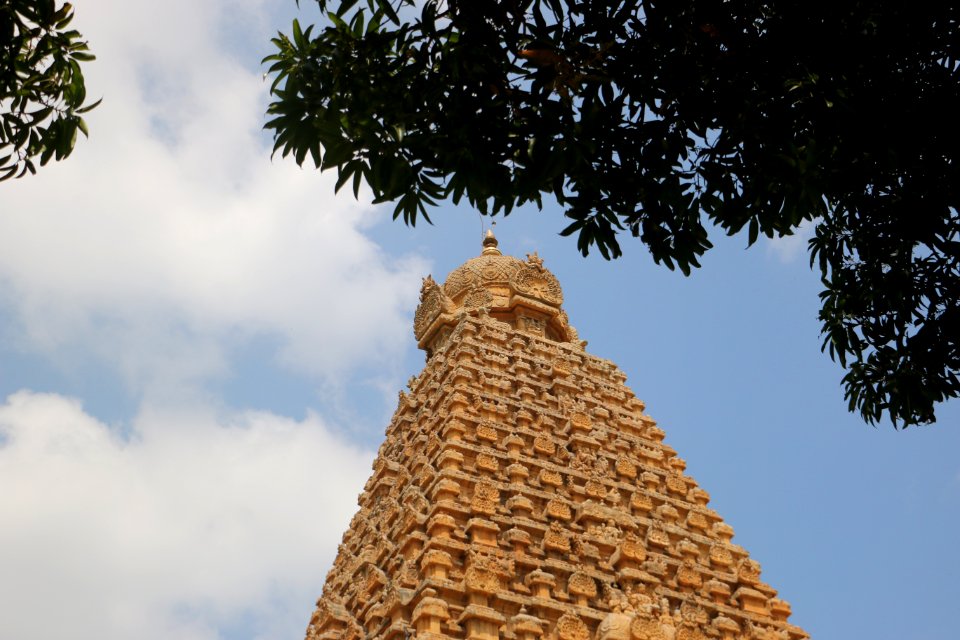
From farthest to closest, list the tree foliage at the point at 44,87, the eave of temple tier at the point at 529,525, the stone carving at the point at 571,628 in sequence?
the eave of temple tier at the point at 529,525
the stone carving at the point at 571,628
the tree foliage at the point at 44,87

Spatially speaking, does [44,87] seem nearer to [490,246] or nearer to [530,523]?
[530,523]

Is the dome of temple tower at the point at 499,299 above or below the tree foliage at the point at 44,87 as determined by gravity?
above

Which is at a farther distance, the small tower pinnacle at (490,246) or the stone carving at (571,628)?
the small tower pinnacle at (490,246)

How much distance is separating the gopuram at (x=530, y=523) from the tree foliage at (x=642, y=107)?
20.6 feet

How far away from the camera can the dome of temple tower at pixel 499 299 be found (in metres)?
18.8

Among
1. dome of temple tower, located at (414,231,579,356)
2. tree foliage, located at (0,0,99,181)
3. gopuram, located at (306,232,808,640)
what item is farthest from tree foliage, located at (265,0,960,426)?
dome of temple tower, located at (414,231,579,356)

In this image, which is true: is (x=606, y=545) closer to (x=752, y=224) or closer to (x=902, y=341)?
(x=902, y=341)

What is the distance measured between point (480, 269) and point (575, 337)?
2192mm

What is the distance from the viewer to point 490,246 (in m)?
20.7

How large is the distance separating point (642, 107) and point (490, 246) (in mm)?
14711

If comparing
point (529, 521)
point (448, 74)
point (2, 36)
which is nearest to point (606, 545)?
point (529, 521)

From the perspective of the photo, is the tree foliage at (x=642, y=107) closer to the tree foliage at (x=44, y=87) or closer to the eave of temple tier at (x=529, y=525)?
the tree foliage at (x=44, y=87)

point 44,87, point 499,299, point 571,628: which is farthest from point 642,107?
point 499,299

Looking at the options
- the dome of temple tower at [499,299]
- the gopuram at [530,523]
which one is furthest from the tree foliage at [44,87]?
the dome of temple tower at [499,299]
